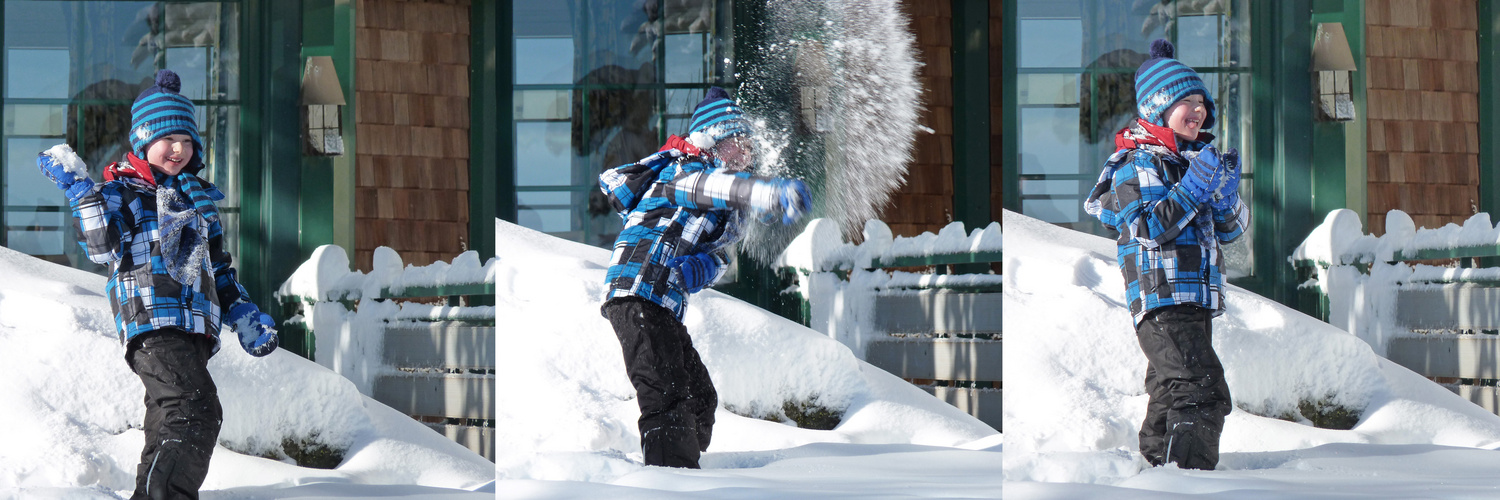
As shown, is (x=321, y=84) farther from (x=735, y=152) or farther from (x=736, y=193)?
(x=736, y=193)

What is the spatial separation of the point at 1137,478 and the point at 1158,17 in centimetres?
118

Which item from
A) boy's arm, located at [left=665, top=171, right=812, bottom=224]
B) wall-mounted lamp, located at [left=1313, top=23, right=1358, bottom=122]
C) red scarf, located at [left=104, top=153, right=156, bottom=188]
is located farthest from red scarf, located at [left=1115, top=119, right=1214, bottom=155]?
red scarf, located at [left=104, top=153, right=156, bottom=188]

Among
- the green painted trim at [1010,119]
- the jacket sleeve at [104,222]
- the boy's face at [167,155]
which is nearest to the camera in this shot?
the jacket sleeve at [104,222]

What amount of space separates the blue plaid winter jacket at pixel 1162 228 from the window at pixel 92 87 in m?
2.32

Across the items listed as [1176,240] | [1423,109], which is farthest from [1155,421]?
[1423,109]

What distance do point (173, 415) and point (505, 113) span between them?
3.49 ft

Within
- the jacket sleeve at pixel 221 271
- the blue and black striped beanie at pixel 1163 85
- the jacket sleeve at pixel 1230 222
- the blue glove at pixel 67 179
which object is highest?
the blue and black striped beanie at pixel 1163 85

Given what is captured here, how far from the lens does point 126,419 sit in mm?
2988

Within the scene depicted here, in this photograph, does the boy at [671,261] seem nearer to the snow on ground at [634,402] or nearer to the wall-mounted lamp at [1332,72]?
the snow on ground at [634,402]

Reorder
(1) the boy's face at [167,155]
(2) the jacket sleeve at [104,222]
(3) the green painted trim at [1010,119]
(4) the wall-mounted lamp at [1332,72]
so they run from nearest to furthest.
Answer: (2) the jacket sleeve at [104,222] → (1) the boy's face at [167,155] → (3) the green painted trim at [1010,119] → (4) the wall-mounted lamp at [1332,72]

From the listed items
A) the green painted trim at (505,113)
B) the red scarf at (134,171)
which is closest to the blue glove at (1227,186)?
the green painted trim at (505,113)

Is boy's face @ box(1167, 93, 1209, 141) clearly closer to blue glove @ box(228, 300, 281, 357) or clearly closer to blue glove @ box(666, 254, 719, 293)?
blue glove @ box(666, 254, 719, 293)

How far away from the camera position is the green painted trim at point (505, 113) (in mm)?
2926

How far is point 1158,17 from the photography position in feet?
9.75
